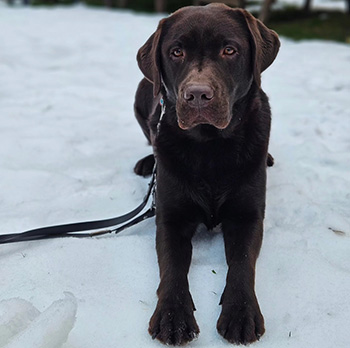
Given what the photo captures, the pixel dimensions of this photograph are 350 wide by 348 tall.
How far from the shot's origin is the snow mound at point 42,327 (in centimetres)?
147

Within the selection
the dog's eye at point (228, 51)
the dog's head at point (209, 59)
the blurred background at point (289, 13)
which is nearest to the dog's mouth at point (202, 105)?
the dog's head at point (209, 59)

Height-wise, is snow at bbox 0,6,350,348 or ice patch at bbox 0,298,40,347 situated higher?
ice patch at bbox 0,298,40,347

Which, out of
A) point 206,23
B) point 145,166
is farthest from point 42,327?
Answer: point 145,166

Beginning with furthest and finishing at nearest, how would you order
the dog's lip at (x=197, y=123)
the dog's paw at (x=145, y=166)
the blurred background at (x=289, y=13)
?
1. the blurred background at (x=289, y=13)
2. the dog's paw at (x=145, y=166)
3. the dog's lip at (x=197, y=123)

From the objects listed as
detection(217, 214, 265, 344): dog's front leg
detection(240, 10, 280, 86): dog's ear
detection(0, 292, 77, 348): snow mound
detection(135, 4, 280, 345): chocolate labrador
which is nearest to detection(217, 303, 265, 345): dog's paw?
detection(217, 214, 265, 344): dog's front leg

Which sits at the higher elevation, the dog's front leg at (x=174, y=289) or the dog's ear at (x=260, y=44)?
the dog's ear at (x=260, y=44)

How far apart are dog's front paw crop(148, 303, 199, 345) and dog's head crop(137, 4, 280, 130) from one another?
729mm

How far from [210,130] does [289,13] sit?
8848 mm

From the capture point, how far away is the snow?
5.49ft

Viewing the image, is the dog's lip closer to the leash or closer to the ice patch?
the leash

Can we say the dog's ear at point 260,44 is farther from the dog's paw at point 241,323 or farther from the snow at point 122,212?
the dog's paw at point 241,323

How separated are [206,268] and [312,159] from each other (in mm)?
1376

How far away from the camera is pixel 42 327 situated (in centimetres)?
148

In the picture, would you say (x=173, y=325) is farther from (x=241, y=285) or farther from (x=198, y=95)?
(x=198, y=95)
